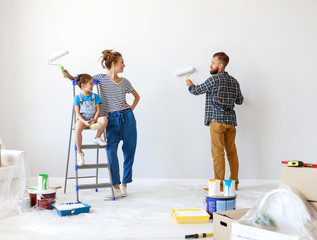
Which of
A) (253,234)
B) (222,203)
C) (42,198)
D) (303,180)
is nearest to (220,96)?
(222,203)

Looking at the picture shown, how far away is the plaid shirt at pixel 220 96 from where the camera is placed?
338 centimetres

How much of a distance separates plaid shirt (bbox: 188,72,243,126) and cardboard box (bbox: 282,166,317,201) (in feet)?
5.32

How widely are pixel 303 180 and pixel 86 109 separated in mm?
2017

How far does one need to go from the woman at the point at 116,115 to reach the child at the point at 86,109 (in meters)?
0.09

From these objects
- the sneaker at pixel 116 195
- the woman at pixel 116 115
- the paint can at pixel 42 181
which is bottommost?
the sneaker at pixel 116 195

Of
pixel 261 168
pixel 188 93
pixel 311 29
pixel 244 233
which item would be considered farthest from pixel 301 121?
pixel 244 233

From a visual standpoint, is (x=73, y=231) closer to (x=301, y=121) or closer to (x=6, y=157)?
(x=6, y=157)

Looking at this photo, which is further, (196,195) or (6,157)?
(196,195)

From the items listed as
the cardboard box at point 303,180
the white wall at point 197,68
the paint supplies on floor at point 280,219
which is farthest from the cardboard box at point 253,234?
the white wall at point 197,68

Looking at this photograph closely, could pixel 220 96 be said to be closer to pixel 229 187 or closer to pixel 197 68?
pixel 197 68

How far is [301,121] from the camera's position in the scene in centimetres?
384

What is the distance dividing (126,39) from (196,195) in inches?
72.2

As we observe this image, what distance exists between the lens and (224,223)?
72.1 inches

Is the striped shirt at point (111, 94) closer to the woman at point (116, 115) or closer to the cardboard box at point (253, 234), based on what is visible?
the woman at point (116, 115)
